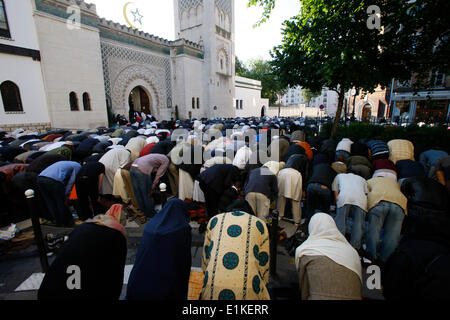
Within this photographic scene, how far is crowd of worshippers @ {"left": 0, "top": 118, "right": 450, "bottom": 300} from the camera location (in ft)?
5.52

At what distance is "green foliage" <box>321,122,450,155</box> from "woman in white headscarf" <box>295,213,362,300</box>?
5770 millimetres

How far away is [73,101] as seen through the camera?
12.9 metres

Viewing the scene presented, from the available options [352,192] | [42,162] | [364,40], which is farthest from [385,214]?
[42,162]

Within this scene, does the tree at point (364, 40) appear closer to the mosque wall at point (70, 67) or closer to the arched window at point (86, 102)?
the mosque wall at point (70, 67)

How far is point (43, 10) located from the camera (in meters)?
11.1

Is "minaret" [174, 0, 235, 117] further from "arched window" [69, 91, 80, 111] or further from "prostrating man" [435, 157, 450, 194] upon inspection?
"prostrating man" [435, 157, 450, 194]

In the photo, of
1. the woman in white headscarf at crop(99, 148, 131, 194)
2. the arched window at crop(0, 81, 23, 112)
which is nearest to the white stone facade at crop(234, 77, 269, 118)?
the arched window at crop(0, 81, 23, 112)

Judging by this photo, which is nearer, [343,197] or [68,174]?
[343,197]

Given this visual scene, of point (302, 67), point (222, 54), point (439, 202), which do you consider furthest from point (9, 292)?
point (222, 54)

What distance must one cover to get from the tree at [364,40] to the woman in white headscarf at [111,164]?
4.41 m

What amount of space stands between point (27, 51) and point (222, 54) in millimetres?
16656

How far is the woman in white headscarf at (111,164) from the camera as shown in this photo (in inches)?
180
